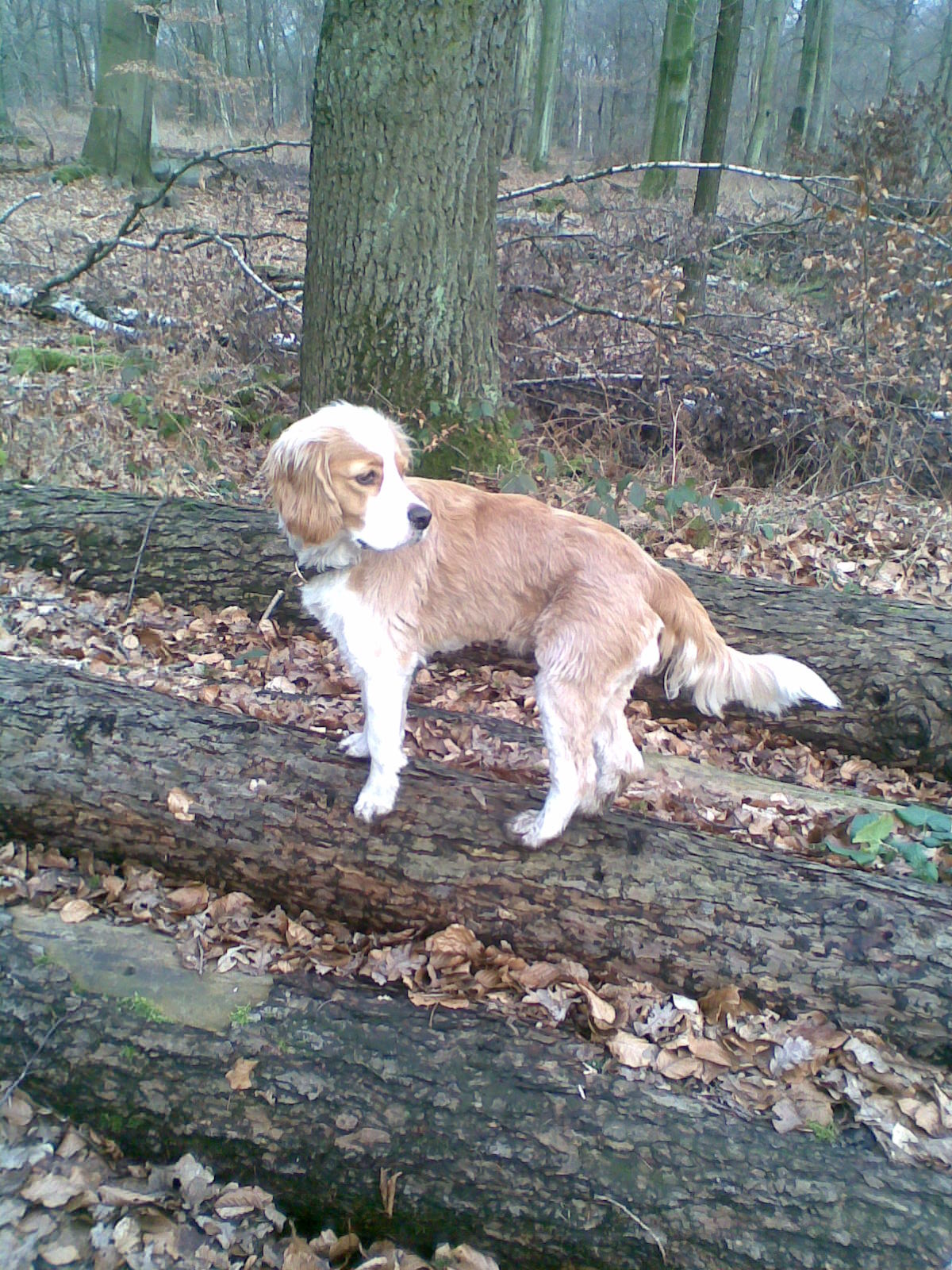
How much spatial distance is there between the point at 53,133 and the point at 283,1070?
34.4 m

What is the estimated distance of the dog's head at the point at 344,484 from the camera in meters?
3.46

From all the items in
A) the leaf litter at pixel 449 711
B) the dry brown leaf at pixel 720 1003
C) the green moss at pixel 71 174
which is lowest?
the dry brown leaf at pixel 720 1003

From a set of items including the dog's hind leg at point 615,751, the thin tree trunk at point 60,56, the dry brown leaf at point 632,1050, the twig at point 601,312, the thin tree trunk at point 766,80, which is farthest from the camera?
the thin tree trunk at point 60,56

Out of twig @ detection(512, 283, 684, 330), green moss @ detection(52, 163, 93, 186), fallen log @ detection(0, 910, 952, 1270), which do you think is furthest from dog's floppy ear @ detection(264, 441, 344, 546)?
green moss @ detection(52, 163, 93, 186)

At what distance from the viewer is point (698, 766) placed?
4652 mm

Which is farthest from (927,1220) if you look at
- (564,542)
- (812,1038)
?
(564,542)

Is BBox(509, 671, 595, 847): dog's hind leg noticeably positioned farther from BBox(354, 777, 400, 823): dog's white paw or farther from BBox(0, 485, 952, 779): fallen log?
BBox(0, 485, 952, 779): fallen log

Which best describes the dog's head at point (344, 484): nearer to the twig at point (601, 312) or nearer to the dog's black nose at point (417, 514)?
the dog's black nose at point (417, 514)

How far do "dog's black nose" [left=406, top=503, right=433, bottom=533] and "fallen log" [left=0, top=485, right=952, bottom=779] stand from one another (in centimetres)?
232

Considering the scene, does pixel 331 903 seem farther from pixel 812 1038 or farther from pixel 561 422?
pixel 561 422

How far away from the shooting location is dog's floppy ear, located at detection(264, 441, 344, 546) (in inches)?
137

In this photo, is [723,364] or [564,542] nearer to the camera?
[564,542]

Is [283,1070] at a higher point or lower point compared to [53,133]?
lower

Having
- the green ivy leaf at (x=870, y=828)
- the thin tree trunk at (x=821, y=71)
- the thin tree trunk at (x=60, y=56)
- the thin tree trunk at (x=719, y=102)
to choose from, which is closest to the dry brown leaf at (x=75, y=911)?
the green ivy leaf at (x=870, y=828)
